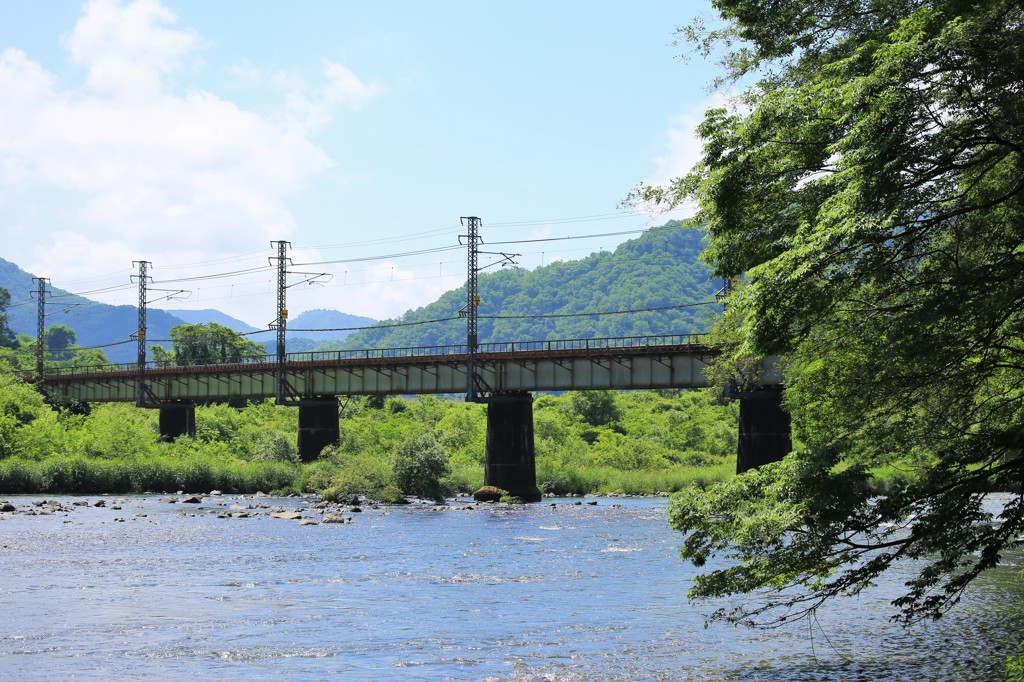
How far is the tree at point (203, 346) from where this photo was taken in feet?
464

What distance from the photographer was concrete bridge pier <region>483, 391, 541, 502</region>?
235 ft

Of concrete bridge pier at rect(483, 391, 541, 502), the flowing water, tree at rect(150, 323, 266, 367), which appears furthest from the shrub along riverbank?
A: the flowing water

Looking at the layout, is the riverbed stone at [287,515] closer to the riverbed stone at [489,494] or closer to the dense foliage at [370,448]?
the dense foliage at [370,448]

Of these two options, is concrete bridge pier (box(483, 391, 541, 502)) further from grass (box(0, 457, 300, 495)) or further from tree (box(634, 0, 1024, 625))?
tree (box(634, 0, 1024, 625))

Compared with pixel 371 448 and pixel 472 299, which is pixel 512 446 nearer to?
pixel 472 299

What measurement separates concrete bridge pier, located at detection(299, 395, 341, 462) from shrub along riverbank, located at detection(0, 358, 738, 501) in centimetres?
154

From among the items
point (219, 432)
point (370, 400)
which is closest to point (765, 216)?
point (219, 432)

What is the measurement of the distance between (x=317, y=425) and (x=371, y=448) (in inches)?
318

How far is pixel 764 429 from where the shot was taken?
214 feet

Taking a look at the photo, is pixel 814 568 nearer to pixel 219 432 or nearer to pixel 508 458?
pixel 508 458

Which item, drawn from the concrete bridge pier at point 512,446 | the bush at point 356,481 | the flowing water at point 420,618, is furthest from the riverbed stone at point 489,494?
the flowing water at point 420,618

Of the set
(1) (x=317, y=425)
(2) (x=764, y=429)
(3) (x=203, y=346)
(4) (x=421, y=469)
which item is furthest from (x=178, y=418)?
Answer: (2) (x=764, y=429)

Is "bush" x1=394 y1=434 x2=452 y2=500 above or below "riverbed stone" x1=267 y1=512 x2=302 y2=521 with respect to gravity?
above

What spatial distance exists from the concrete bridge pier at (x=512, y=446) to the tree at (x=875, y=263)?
51.2m
